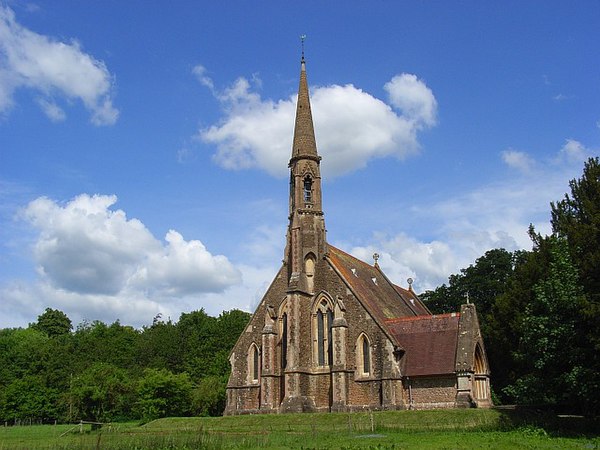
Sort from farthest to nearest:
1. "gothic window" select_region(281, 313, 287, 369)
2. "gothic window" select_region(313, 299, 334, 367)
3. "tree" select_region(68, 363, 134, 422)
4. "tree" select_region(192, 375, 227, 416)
Answer: "tree" select_region(192, 375, 227, 416), "tree" select_region(68, 363, 134, 422), "gothic window" select_region(281, 313, 287, 369), "gothic window" select_region(313, 299, 334, 367)

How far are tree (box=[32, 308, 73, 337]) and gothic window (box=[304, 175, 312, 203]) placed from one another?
7400 cm

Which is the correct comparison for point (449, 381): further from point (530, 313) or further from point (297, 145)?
point (297, 145)

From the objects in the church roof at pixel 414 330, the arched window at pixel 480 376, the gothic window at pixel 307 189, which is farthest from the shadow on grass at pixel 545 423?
the gothic window at pixel 307 189

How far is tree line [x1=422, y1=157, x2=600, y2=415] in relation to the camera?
86.7ft

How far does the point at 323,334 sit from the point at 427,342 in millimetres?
7110

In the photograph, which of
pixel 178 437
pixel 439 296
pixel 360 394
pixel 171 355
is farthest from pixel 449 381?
pixel 171 355

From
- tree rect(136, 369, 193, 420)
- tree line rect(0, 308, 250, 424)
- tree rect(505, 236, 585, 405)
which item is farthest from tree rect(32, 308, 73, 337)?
tree rect(505, 236, 585, 405)

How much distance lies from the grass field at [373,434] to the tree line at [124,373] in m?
8.86

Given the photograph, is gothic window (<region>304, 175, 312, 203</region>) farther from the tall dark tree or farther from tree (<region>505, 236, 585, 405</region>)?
tree (<region>505, 236, 585, 405</region>)

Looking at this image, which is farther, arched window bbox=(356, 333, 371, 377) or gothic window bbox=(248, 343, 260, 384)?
gothic window bbox=(248, 343, 260, 384)

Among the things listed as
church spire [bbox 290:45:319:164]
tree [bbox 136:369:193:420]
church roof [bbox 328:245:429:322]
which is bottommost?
tree [bbox 136:369:193:420]

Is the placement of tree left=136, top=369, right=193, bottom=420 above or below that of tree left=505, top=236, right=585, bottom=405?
below

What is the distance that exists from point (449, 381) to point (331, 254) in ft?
41.1

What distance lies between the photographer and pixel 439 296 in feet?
221
